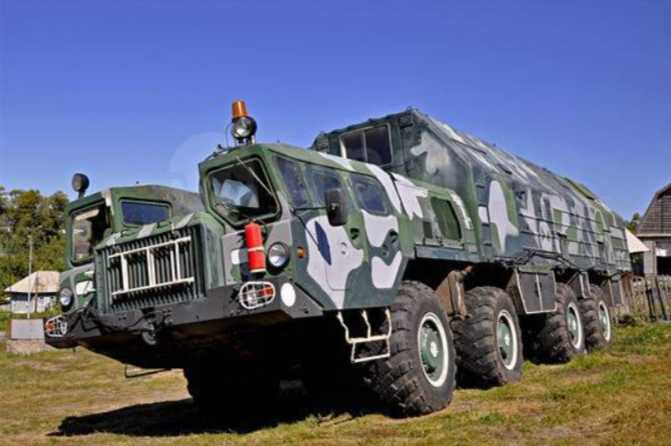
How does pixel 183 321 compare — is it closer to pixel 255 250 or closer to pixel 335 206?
pixel 255 250

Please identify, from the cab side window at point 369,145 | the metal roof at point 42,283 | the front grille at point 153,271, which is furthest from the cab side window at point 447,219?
the metal roof at point 42,283

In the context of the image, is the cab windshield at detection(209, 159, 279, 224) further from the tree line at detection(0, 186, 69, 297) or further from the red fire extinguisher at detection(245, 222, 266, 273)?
the tree line at detection(0, 186, 69, 297)

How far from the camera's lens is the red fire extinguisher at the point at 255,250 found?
605 cm

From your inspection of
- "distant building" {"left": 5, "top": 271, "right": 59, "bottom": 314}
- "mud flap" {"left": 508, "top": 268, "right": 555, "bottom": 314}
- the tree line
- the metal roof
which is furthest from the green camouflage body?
the tree line

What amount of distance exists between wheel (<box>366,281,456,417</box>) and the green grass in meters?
0.18

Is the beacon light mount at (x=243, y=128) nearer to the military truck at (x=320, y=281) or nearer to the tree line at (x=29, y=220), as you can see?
the military truck at (x=320, y=281)

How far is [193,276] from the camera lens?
21.1ft

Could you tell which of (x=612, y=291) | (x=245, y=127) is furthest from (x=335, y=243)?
(x=612, y=291)

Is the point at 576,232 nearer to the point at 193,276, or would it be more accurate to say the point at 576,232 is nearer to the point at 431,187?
the point at 431,187

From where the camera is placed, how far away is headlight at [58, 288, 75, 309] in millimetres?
7777

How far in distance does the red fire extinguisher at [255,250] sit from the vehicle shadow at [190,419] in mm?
1926

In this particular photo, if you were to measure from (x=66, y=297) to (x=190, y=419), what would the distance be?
201 centimetres

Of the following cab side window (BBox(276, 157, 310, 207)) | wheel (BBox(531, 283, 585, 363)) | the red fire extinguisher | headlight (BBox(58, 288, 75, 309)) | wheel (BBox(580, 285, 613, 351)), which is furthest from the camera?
wheel (BBox(580, 285, 613, 351))

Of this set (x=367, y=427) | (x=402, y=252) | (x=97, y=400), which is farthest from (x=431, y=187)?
(x=97, y=400)
